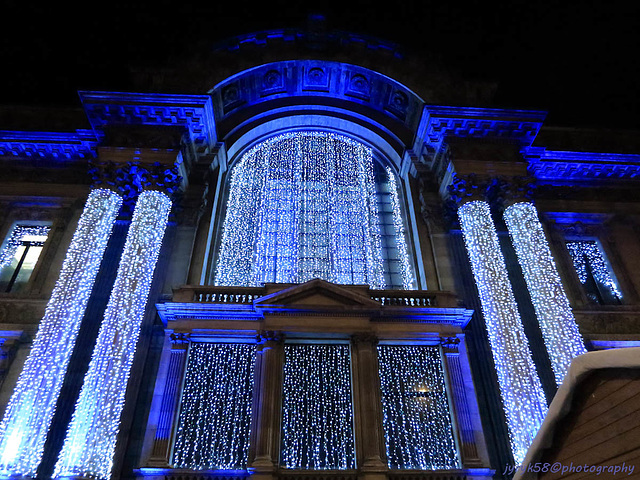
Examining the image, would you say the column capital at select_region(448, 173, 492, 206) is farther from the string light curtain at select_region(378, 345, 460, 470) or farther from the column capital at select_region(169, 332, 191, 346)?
the column capital at select_region(169, 332, 191, 346)

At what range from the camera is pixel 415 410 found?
40.9 feet

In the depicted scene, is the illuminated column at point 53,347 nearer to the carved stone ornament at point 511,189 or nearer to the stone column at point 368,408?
the stone column at point 368,408

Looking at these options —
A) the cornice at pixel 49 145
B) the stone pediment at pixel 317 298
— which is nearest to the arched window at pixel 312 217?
the stone pediment at pixel 317 298

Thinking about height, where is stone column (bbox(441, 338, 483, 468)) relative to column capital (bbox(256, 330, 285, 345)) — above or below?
below

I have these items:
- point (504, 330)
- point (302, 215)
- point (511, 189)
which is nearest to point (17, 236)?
point (302, 215)

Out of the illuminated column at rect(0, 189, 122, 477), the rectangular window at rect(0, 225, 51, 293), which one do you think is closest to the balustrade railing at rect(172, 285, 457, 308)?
the illuminated column at rect(0, 189, 122, 477)

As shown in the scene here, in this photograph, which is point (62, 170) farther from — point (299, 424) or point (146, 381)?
point (299, 424)

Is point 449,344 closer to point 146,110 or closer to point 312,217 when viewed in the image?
point 312,217

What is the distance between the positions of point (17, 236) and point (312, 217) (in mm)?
10017

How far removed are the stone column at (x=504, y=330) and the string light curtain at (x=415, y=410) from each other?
1.62 metres

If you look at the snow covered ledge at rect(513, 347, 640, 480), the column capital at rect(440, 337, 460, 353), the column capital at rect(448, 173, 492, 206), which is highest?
the column capital at rect(448, 173, 492, 206)

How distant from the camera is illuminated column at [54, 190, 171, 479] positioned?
33.2 feet

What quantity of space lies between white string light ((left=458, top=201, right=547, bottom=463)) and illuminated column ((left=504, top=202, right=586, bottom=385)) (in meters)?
0.72

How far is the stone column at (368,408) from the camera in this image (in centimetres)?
1110
